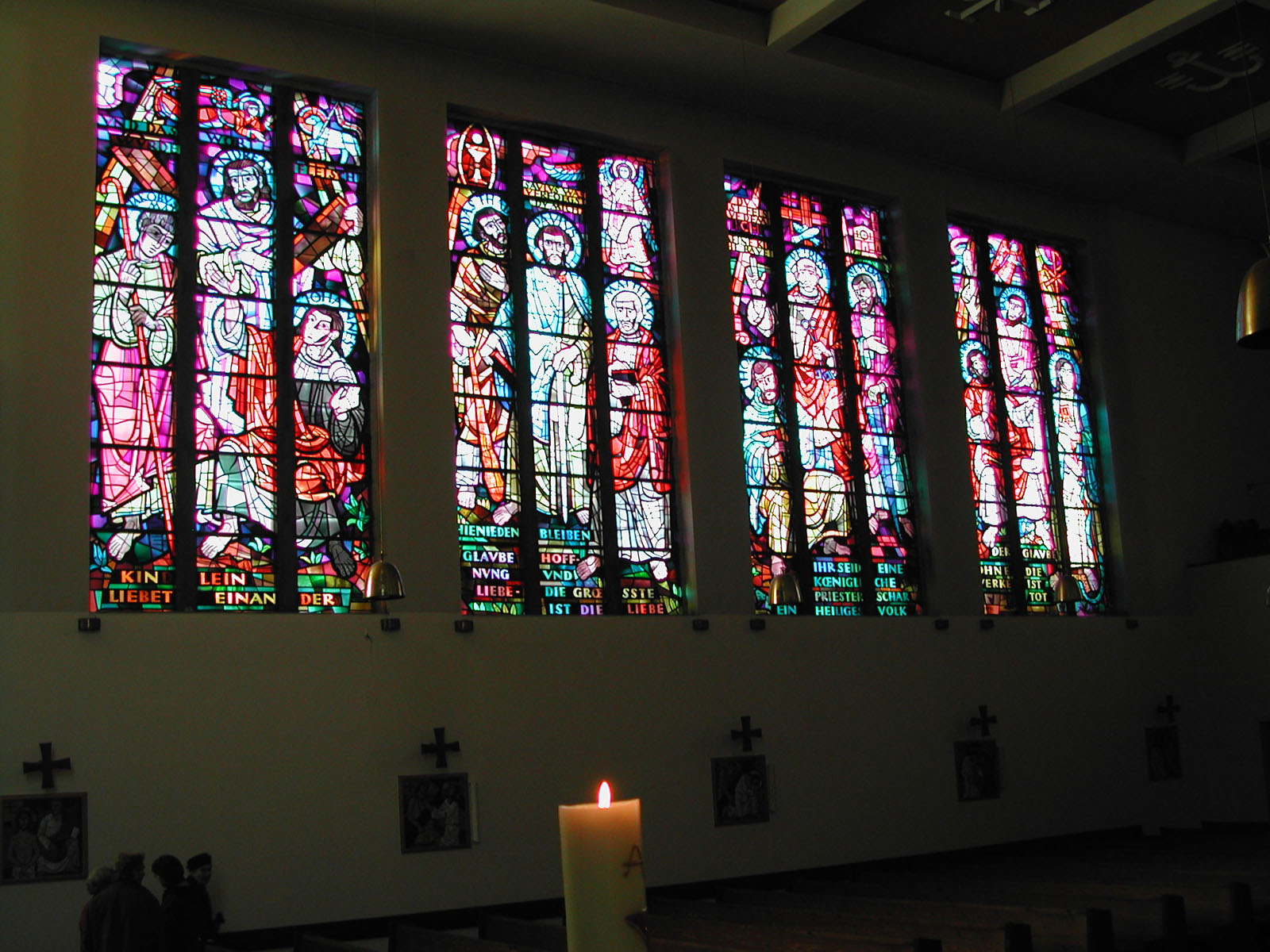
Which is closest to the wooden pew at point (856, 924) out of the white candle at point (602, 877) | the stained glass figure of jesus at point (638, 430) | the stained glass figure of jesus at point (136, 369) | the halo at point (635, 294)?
the stained glass figure of jesus at point (638, 430)

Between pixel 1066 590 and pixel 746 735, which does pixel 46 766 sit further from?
pixel 1066 590

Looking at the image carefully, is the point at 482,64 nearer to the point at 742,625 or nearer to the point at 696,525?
the point at 696,525

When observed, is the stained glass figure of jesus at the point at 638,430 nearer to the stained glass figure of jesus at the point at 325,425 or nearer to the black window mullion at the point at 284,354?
the stained glass figure of jesus at the point at 325,425

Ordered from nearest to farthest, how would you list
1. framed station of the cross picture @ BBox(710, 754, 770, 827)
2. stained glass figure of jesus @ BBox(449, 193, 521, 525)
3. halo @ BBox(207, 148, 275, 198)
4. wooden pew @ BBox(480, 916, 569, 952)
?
wooden pew @ BBox(480, 916, 569, 952) → halo @ BBox(207, 148, 275, 198) → stained glass figure of jesus @ BBox(449, 193, 521, 525) → framed station of the cross picture @ BBox(710, 754, 770, 827)

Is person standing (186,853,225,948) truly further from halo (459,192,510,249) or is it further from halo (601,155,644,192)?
halo (601,155,644,192)

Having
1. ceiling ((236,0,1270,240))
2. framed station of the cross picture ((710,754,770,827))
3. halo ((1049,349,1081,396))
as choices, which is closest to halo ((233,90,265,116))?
ceiling ((236,0,1270,240))

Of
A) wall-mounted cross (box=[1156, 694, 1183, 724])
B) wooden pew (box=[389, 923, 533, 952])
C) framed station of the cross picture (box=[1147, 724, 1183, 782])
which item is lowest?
wooden pew (box=[389, 923, 533, 952])

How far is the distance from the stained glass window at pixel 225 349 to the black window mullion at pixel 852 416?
14.7 ft

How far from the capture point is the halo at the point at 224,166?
9.46 m

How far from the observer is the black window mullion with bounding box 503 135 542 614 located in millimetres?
9969

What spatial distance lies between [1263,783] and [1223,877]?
574cm

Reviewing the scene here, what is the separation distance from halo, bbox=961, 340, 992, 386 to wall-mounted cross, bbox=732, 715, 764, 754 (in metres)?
4.34

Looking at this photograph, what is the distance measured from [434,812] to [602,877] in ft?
24.9

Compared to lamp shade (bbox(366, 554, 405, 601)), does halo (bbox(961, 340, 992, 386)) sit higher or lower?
higher
